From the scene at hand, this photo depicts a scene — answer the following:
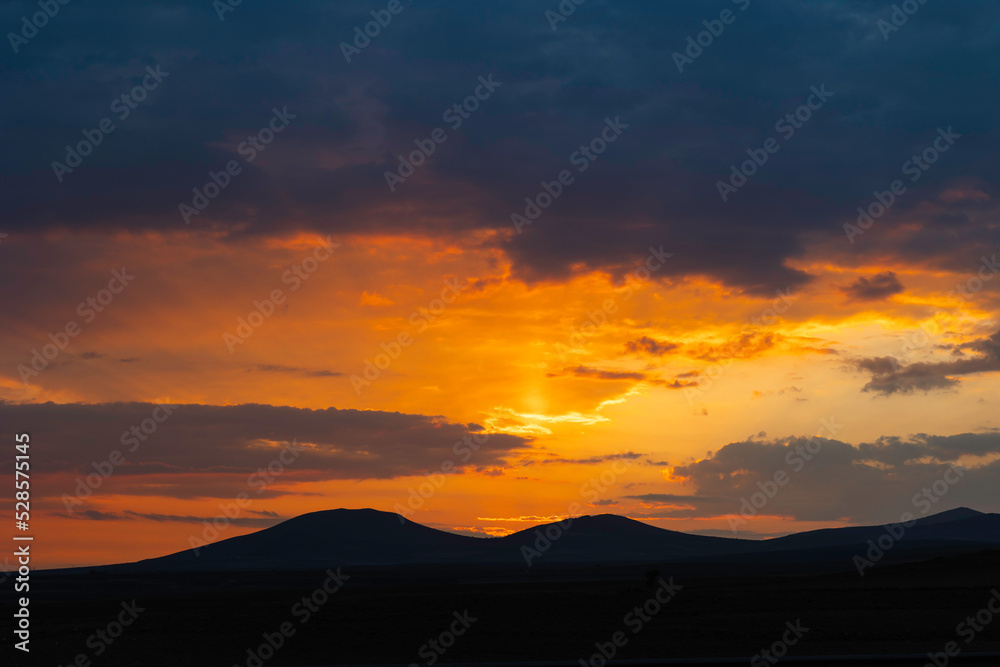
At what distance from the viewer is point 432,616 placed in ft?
116

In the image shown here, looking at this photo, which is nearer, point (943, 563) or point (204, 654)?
point (204, 654)

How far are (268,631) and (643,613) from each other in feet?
46.4

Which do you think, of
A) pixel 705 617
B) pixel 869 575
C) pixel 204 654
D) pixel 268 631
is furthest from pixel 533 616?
pixel 869 575

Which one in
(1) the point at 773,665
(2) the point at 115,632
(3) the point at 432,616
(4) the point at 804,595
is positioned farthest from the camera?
(4) the point at 804,595

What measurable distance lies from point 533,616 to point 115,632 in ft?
50.2

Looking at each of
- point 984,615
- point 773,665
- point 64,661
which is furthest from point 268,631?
point 984,615

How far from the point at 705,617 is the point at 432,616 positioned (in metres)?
10.4

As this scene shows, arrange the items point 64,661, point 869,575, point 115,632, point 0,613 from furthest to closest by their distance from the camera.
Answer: point 869,575 < point 0,613 < point 115,632 < point 64,661

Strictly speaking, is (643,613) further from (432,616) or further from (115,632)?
(115,632)

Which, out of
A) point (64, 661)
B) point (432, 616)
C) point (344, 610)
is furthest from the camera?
point (344, 610)

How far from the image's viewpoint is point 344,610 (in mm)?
37812

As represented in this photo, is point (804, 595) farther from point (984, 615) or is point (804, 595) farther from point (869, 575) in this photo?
point (869, 575)

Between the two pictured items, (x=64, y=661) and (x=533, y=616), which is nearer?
(x=64, y=661)

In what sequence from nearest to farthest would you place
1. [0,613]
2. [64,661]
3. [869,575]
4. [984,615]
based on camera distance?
1. [64,661]
2. [984,615]
3. [0,613]
4. [869,575]
